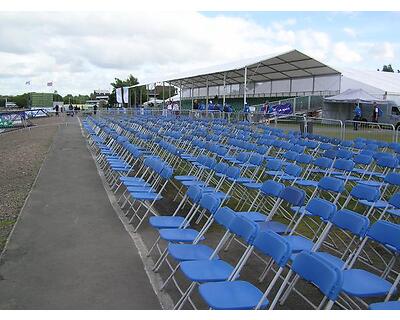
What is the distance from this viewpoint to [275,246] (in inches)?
125

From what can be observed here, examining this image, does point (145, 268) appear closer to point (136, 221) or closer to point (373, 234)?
point (136, 221)

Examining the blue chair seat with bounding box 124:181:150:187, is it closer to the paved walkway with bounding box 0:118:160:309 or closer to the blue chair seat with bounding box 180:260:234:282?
the paved walkway with bounding box 0:118:160:309

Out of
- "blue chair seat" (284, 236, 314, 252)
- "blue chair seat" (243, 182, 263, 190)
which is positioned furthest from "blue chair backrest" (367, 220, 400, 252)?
"blue chair seat" (243, 182, 263, 190)

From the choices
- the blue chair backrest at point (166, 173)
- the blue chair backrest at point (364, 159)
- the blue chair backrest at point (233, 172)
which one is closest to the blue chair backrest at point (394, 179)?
the blue chair backrest at point (364, 159)

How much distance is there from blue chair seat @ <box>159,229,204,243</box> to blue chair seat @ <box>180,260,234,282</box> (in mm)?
621

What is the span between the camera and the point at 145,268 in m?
4.38

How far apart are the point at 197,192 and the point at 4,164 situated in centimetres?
862

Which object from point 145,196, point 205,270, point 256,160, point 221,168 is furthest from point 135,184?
point 205,270

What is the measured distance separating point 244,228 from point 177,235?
888 millimetres

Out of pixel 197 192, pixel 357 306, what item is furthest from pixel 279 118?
pixel 357 306

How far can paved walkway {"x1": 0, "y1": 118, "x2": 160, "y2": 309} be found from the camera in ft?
12.0

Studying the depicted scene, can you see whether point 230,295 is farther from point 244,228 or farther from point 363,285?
point 363,285

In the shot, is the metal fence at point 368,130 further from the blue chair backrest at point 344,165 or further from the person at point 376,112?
the person at point 376,112

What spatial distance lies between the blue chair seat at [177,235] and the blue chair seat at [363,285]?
1487 millimetres
